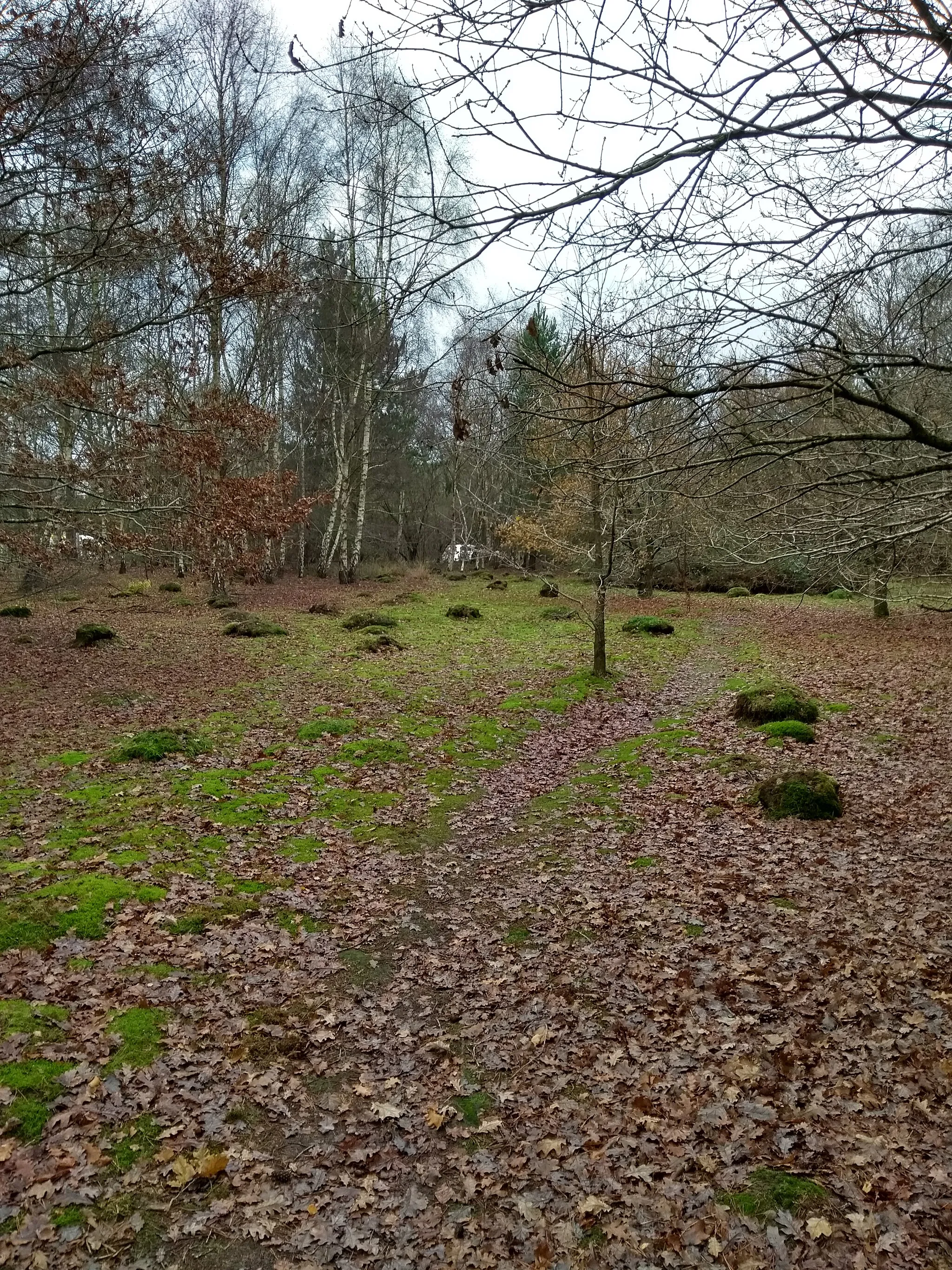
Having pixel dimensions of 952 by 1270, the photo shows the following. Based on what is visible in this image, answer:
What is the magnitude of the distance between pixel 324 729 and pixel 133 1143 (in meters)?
6.51

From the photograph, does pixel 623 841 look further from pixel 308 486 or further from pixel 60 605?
pixel 308 486

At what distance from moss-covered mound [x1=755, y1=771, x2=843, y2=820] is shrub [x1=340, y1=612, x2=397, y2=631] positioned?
1219 cm

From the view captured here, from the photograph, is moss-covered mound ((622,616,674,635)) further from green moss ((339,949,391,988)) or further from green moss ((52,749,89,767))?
green moss ((339,949,391,988))

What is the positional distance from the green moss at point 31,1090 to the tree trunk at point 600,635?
10082 millimetres

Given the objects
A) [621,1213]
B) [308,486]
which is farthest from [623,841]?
[308,486]

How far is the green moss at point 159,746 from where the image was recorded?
808cm

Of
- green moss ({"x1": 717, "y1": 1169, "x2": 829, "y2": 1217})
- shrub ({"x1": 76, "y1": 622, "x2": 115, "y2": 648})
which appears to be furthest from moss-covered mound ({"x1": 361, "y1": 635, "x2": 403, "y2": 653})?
green moss ({"x1": 717, "y1": 1169, "x2": 829, "y2": 1217})

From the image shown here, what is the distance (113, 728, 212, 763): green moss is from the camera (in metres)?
8.08

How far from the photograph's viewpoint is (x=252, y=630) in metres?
16.0

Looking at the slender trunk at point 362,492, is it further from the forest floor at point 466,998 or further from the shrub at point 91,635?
the forest floor at point 466,998

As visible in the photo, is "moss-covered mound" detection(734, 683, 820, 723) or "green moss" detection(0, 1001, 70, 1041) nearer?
"green moss" detection(0, 1001, 70, 1041)

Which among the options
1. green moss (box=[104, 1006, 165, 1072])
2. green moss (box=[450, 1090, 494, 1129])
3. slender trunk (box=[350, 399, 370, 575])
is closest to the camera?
green moss (box=[450, 1090, 494, 1129])

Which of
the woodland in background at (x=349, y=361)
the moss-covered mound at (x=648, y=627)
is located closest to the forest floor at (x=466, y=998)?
the woodland in background at (x=349, y=361)

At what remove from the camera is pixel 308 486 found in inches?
1309
